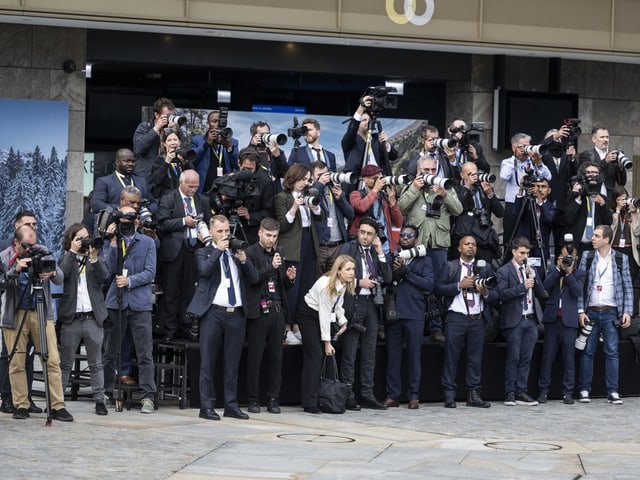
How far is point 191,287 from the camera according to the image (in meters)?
17.0

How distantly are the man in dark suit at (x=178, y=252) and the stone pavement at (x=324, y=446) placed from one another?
1105 mm

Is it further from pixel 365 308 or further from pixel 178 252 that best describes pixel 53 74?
pixel 365 308

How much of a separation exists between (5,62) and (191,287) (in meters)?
6.81

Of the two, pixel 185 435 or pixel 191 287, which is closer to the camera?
pixel 185 435

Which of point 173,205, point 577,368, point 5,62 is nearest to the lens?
point 173,205

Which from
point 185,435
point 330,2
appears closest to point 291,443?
point 185,435

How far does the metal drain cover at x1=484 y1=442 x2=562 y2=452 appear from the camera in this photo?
559 inches

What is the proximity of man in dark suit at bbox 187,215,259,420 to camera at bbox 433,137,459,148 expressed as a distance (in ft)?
13.7

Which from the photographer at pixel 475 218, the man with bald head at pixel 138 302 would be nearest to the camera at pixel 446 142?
the photographer at pixel 475 218

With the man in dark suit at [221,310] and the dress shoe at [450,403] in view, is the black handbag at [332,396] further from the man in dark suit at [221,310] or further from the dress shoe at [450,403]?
the dress shoe at [450,403]

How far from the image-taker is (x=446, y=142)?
19.0 metres

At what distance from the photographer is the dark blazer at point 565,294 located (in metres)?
18.6

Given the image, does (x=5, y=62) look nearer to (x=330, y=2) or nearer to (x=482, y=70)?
(x=330, y=2)

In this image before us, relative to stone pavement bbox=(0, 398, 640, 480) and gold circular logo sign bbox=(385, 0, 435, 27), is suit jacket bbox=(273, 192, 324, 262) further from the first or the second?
gold circular logo sign bbox=(385, 0, 435, 27)
